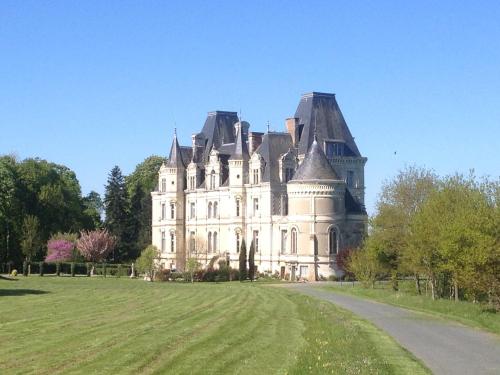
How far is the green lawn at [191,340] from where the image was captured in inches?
706

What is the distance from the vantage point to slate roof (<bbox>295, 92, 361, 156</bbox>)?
77.8m

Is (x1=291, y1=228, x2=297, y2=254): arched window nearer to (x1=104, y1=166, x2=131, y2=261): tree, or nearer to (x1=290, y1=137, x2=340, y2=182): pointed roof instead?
(x1=290, y1=137, x2=340, y2=182): pointed roof

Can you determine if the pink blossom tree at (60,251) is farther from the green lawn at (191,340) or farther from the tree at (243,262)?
the green lawn at (191,340)

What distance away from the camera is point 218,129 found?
3482 inches

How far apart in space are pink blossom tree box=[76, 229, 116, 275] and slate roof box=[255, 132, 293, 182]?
20.1 meters

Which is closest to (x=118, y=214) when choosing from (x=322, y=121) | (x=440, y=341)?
(x=322, y=121)

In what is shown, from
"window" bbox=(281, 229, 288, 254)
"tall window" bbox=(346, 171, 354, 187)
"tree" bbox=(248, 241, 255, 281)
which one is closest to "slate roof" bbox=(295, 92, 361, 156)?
"tall window" bbox=(346, 171, 354, 187)

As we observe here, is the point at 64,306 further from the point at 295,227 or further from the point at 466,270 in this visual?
the point at 295,227

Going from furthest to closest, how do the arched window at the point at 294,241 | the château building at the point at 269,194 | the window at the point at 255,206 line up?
the window at the point at 255,206 → the arched window at the point at 294,241 → the château building at the point at 269,194

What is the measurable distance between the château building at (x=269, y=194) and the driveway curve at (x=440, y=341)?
3536 centimetres

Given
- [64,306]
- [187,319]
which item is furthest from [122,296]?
[187,319]

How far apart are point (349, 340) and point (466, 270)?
13629 millimetres

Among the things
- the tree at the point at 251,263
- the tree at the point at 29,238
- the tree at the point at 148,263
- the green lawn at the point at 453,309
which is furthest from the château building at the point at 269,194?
the green lawn at the point at 453,309

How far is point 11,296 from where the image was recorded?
41.3 meters
